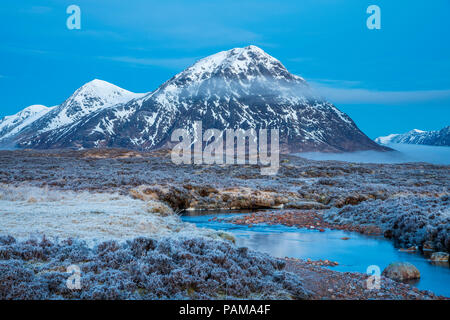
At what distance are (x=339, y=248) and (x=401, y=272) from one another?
490 cm

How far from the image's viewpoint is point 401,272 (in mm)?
12281

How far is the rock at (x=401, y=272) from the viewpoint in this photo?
12.2 metres

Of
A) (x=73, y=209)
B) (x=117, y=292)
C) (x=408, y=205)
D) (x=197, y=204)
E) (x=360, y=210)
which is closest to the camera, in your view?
(x=117, y=292)

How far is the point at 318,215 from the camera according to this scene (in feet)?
87.3

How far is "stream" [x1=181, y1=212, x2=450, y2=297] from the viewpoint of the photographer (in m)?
13.3

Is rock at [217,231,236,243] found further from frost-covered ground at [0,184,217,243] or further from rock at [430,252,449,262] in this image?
rock at [430,252,449,262]

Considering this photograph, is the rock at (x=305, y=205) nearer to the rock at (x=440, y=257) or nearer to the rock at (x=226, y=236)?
the rock at (x=440, y=257)

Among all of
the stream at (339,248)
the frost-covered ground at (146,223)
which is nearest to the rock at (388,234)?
the frost-covered ground at (146,223)

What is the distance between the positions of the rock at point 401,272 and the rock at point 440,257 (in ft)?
10.9

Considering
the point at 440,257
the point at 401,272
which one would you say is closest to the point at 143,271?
the point at 401,272

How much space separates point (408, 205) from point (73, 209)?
1780cm
